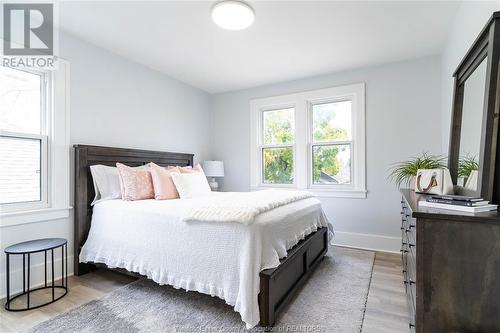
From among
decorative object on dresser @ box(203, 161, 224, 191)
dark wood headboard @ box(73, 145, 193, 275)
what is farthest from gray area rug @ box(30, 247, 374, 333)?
decorative object on dresser @ box(203, 161, 224, 191)

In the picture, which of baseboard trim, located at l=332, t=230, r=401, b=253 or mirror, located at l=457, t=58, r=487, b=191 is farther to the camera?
baseboard trim, located at l=332, t=230, r=401, b=253

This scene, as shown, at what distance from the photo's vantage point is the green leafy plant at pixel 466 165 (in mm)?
1486

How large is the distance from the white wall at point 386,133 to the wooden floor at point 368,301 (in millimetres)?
678

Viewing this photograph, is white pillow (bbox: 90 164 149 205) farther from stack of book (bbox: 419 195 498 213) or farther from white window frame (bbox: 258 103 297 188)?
stack of book (bbox: 419 195 498 213)

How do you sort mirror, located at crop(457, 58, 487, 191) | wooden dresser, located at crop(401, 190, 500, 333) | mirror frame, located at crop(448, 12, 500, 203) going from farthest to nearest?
1. mirror, located at crop(457, 58, 487, 191)
2. mirror frame, located at crop(448, 12, 500, 203)
3. wooden dresser, located at crop(401, 190, 500, 333)

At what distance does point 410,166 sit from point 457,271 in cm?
141

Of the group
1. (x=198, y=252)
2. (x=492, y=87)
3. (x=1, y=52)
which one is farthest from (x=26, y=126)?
(x=492, y=87)

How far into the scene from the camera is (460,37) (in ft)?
7.39

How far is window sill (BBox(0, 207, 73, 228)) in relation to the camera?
221 cm

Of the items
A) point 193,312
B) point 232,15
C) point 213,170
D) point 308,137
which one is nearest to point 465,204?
point 193,312

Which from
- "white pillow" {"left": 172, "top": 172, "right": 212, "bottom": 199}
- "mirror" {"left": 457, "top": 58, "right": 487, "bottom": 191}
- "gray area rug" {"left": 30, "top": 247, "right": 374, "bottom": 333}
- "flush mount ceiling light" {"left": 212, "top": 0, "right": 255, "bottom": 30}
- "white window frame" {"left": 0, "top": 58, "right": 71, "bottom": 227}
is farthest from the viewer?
"white pillow" {"left": 172, "top": 172, "right": 212, "bottom": 199}

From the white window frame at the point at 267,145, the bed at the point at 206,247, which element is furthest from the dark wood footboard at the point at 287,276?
the white window frame at the point at 267,145

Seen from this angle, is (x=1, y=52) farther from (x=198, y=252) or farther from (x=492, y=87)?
(x=492, y=87)

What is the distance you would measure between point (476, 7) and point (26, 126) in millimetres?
3872
